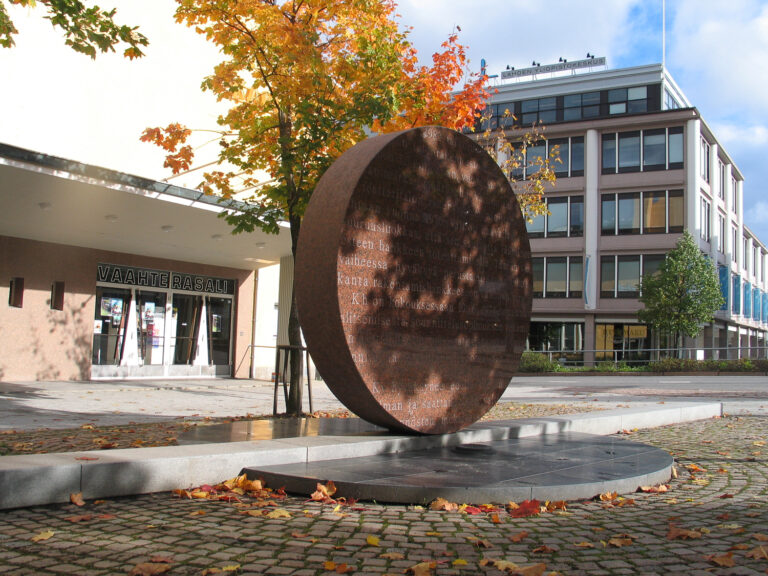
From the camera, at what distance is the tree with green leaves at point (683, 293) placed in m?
36.2

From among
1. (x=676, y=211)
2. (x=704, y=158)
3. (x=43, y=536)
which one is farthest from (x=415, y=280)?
(x=704, y=158)

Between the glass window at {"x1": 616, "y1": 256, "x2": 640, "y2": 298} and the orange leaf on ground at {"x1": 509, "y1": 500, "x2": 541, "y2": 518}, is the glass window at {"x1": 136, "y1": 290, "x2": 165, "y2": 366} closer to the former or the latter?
the orange leaf on ground at {"x1": 509, "y1": 500, "x2": 541, "y2": 518}

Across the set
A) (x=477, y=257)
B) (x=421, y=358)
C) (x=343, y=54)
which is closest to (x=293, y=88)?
(x=343, y=54)

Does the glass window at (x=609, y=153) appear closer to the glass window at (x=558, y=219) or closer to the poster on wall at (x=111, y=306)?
the glass window at (x=558, y=219)

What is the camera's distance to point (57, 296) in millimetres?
18328

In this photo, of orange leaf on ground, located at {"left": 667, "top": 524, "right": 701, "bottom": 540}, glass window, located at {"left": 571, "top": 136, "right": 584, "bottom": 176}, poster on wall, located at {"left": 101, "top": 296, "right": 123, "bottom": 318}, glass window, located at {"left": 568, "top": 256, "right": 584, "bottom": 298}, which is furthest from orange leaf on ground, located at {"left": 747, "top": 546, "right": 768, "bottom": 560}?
glass window, located at {"left": 571, "top": 136, "right": 584, "bottom": 176}

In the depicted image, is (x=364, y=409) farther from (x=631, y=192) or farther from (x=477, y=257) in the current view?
(x=631, y=192)

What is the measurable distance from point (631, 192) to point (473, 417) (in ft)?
124

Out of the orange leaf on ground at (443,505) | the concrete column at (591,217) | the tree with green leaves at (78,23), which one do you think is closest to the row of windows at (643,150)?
the concrete column at (591,217)

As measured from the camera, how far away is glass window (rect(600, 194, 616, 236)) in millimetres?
42875

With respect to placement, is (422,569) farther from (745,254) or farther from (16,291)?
(745,254)

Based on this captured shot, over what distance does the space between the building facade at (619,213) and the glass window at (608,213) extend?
0.19ft

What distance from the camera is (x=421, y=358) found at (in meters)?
7.38

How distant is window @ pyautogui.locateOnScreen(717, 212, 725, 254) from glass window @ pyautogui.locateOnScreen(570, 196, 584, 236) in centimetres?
983
